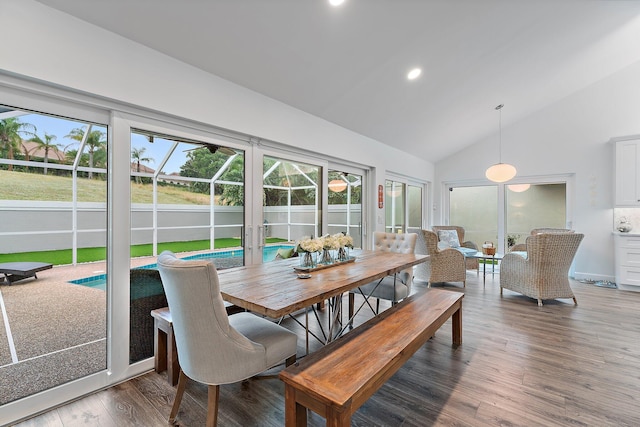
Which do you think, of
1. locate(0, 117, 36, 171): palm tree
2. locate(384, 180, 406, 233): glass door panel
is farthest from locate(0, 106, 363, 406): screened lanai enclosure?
locate(384, 180, 406, 233): glass door panel

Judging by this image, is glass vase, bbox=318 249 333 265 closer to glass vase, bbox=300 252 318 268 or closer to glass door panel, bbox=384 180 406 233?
glass vase, bbox=300 252 318 268

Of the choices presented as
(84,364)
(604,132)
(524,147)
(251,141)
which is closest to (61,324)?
(84,364)

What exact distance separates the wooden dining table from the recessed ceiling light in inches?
89.0

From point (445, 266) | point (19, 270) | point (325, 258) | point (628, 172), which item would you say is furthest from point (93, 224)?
point (628, 172)

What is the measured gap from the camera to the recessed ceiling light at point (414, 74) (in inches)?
136

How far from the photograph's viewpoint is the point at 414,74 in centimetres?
353

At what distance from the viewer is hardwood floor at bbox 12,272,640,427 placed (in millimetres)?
1787

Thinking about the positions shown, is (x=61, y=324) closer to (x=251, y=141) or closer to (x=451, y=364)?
(x=251, y=141)

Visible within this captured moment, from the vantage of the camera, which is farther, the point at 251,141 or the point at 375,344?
the point at 251,141

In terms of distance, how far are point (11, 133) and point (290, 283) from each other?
2.06 metres

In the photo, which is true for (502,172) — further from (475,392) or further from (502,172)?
(475,392)

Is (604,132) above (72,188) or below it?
above

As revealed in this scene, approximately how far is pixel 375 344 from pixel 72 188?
249 cm

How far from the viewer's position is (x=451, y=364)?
243 centimetres
